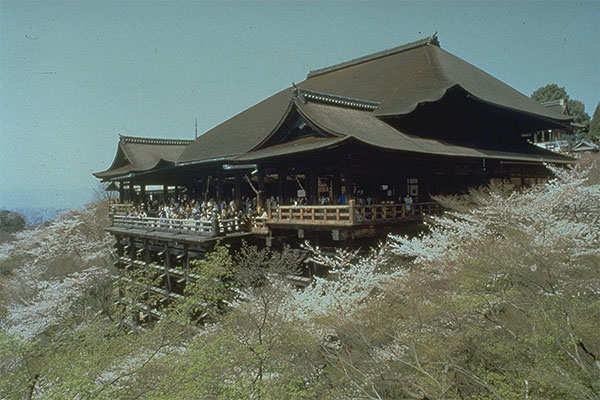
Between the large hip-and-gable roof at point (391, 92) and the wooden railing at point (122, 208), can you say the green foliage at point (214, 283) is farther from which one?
the wooden railing at point (122, 208)

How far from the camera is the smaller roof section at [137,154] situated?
83.1 ft

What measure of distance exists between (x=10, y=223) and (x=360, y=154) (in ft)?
226

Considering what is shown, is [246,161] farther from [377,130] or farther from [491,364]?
[491,364]

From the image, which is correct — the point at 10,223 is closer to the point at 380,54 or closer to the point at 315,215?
the point at 380,54

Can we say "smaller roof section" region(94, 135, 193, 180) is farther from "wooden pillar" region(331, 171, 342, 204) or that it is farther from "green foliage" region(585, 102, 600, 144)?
"green foliage" region(585, 102, 600, 144)

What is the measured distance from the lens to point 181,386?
824cm

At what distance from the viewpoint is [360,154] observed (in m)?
12.1

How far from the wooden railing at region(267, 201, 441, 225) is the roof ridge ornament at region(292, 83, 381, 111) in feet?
12.8

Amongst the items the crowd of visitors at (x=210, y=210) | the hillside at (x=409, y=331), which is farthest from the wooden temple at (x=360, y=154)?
the hillside at (x=409, y=331)

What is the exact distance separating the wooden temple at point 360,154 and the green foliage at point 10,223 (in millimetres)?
47305

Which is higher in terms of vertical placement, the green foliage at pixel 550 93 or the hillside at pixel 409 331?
the green foliage at pixel 550 93

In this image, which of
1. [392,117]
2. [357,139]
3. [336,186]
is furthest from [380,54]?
[357,139]

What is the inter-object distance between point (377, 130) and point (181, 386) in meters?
10.3

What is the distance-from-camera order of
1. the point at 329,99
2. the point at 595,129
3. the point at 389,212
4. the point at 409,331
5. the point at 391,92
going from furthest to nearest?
1. the point at 595,129
2. the point at 391,92
3. the point at 329,99
4. the point at 389,212
5. the point at 409,331
